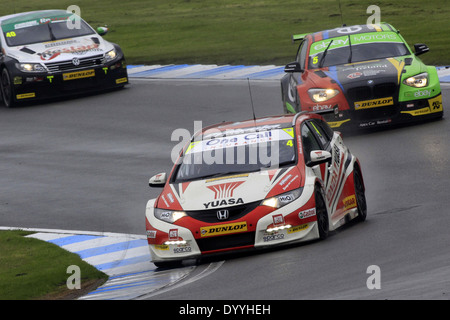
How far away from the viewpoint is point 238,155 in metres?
12.2

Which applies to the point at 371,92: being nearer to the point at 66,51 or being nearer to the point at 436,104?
the point at 436,104

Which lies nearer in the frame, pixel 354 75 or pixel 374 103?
pixel 374 103

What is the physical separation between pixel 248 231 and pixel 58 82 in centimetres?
1390

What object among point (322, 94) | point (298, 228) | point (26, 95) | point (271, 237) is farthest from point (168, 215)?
point (26, 95)

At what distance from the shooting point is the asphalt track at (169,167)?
970 centimetres

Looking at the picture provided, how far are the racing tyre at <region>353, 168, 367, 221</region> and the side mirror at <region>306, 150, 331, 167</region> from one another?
1.04 meters

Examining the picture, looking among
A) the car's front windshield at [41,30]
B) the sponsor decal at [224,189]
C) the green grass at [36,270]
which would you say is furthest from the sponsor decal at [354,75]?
the car's front windshield at [41,30]

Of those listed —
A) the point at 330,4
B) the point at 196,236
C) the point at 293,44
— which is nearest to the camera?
the point at 196,236

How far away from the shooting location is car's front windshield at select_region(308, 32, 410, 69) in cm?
1875

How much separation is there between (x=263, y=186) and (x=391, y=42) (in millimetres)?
8128

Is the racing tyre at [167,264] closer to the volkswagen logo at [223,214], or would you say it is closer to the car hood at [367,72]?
the volkswagen logo at [223,214]

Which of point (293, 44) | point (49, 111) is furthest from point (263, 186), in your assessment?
point (293, 44)

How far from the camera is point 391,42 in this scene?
19.0 m
